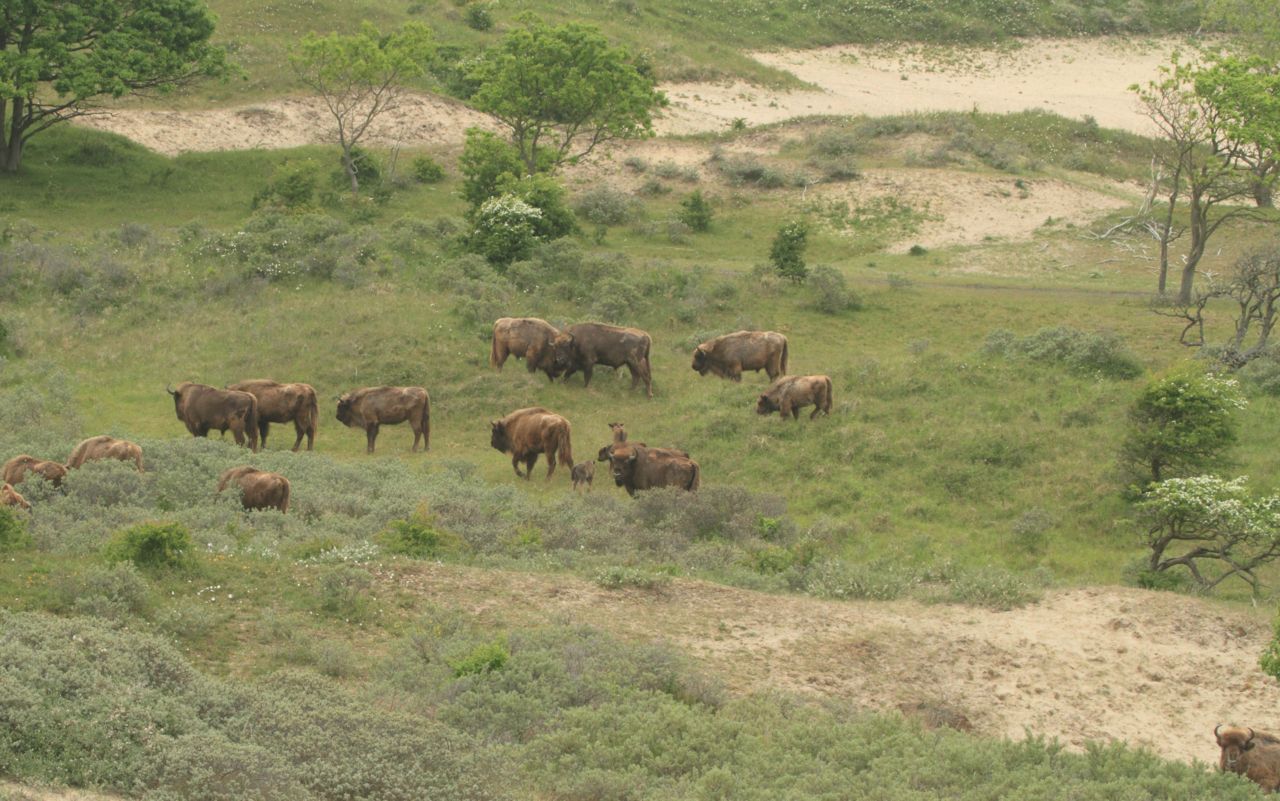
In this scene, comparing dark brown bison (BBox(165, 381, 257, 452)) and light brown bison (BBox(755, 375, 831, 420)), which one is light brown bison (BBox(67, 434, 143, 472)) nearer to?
dark brown bison (BBox(165, 381, 257, 452))

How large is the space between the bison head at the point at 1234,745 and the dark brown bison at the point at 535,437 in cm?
1504

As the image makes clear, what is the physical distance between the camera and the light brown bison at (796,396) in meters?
29.0

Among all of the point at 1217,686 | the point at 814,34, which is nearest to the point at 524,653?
the point at 1217,686

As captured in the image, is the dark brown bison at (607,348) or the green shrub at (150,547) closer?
the green shrub at (150,547)

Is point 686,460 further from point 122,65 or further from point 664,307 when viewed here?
point 122,65

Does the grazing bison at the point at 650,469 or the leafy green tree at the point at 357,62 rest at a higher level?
the leafy green tree at the point at 357,62

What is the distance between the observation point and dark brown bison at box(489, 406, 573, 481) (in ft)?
88.6

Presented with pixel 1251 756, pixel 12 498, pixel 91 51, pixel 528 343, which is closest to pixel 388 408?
pixel 528 343

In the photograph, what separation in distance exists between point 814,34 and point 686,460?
180ft

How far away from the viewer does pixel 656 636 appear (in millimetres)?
17125

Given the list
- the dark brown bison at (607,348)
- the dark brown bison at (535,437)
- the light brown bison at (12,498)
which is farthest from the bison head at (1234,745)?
the dark brown bison at (607,348)

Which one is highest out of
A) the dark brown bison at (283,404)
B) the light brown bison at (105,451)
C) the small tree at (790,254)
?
the small tree at (790,254)

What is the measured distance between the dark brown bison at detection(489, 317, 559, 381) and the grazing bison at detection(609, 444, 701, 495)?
6334 millimetres

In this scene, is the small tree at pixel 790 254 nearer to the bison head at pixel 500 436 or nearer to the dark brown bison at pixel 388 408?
the bison head at pixel 500 436
